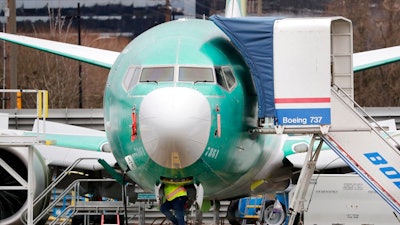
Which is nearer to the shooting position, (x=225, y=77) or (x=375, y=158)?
(x=225, y=77)

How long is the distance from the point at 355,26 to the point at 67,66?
1493 centimetres

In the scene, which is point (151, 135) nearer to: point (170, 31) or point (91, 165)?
point (170, 31)

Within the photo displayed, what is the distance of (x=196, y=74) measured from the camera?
55.1ft

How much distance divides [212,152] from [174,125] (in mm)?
1112

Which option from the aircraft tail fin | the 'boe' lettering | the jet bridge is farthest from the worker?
the aircraft tail fin

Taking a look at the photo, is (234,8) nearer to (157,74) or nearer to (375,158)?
(375,158)

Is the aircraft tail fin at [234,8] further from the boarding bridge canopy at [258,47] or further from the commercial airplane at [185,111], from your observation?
the boarding bridge canopy at [258,47]

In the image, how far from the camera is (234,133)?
56.0ft

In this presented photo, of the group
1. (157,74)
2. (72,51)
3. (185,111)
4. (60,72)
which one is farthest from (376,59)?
(60,72)

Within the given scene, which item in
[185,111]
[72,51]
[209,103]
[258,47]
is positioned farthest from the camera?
[72,51]

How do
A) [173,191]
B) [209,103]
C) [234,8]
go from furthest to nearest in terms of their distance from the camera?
[234,8]
[173,191]
[209,103]

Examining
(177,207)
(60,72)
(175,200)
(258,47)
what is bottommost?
(177,207)

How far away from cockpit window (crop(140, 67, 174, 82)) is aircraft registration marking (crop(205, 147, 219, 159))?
3.83 feet

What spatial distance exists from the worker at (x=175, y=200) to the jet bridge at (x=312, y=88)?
158 centimetres
